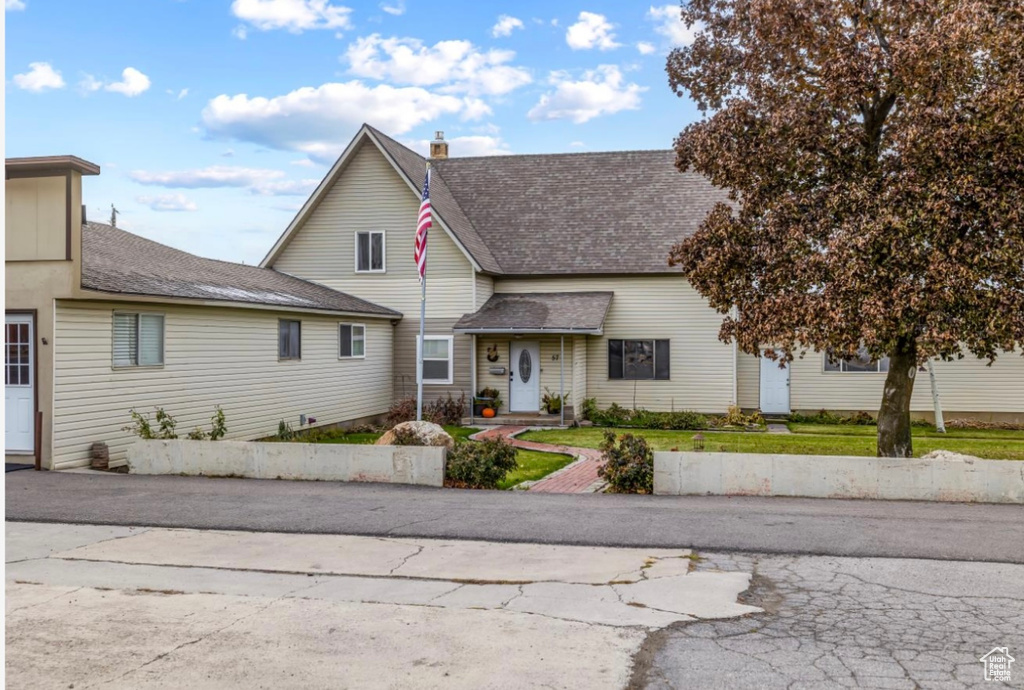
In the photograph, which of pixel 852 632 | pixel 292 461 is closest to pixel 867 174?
pixel 852 632

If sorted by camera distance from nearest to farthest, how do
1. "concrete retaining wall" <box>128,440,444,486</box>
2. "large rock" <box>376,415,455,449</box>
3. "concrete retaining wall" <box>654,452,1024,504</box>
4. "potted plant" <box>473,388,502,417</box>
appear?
"concrete retaining wall" <box>654,452,1024,504</box> < "concrete retaining wall" <box>128,440,444,486</box> < "large rock" <box>376,415,455,449</box> < "potted plant" <box>473,388,502,417</box>

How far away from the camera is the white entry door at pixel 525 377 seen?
24.5 metres

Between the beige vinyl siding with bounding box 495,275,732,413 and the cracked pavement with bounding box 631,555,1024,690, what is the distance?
16.3 meters

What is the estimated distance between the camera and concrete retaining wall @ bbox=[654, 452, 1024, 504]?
11516mm

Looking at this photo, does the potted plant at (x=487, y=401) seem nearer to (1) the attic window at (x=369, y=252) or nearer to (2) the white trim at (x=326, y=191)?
(2) the white trim at (x=326, y=191)

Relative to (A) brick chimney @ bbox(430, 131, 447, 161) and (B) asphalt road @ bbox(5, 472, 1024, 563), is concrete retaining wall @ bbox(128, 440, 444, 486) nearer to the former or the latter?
(B) asphalt road @ bbox(5, 472, 1024, 563)

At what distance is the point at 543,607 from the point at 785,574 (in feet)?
8.24

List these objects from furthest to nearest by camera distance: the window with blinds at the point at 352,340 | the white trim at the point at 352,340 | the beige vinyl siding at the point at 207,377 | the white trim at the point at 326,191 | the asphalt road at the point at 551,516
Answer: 1. the white trim at the point at 326,191
2. the window with blinds at the point at 352,340
3. the white trim at the point at 352,340
4. the beige vinyl siding at the point at 207,377
5. the asphalt road at the point at 551,516

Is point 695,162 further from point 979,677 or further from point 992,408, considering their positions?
point 992,408

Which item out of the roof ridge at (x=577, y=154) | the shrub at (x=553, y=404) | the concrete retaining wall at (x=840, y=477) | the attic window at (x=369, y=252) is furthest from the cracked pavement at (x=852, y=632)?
the roof ridge at (x=577, y=154)

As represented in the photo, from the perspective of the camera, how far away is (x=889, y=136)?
14.3m

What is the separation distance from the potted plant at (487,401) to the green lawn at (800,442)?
257cm

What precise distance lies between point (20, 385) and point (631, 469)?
9857 mm

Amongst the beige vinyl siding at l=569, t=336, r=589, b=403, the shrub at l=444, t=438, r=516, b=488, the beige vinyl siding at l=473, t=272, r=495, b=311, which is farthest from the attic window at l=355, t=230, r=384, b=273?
the shrub at l=444, t=438, r=516, b=488
